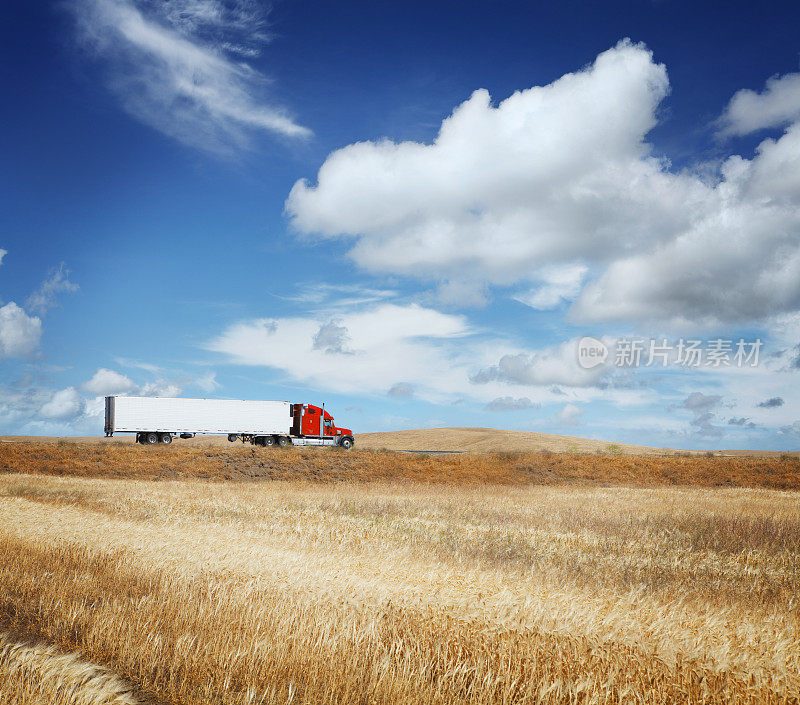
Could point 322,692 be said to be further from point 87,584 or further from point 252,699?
point 87,584

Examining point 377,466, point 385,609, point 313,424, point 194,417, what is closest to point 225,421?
point 194,417

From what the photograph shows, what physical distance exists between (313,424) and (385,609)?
5119cm

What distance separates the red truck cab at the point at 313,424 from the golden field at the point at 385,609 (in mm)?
39032

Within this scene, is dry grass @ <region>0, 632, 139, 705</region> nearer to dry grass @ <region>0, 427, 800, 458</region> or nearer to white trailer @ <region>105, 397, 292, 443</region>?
white trailer @ <region>105, 397, 292, 443</region>

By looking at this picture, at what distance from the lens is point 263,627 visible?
6.59m

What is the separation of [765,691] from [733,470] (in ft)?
163

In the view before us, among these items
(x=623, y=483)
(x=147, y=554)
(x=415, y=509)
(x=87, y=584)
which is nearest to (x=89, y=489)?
(x=415, y=509)

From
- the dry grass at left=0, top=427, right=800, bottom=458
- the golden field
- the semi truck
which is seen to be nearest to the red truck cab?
the semi truck

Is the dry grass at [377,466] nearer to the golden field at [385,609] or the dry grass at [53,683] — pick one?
the golden field at [385,609]

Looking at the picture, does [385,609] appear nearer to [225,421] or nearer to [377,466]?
[377,466]

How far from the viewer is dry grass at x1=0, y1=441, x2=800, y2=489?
40.5 metres

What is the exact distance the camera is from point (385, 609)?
7430 millimetres

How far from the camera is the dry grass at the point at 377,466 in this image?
40500mm

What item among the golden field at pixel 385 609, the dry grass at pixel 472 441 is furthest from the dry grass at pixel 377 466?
the dry grass at pixel 472 441
